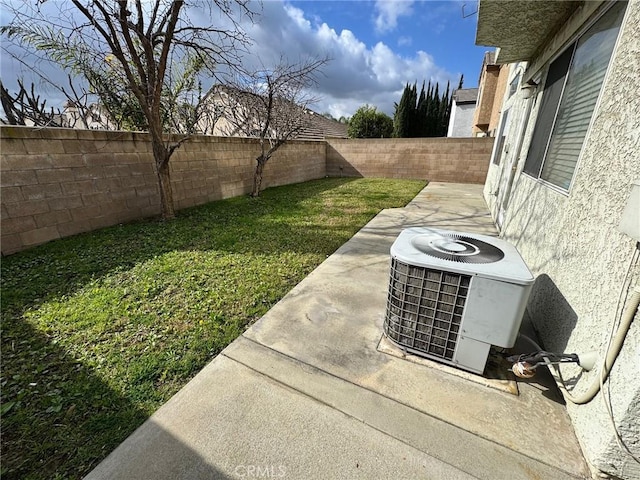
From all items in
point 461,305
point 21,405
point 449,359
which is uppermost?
point 461,305

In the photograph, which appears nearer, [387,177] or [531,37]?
[531,37]

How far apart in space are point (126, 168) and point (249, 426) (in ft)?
17.2

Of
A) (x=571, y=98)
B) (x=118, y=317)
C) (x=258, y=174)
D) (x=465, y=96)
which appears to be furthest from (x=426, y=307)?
(x=465, y=96)

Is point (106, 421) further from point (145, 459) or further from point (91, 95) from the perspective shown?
point (91, 95)

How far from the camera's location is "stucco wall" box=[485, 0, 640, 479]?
1.21 meters

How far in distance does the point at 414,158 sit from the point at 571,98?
9.09m

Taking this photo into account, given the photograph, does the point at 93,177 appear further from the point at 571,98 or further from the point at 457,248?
the point at 571,98

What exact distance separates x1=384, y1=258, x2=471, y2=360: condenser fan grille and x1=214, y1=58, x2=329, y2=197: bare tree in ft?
20.4

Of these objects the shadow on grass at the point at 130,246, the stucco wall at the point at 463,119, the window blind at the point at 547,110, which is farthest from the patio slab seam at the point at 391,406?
the stucco wall at the point at 463,119

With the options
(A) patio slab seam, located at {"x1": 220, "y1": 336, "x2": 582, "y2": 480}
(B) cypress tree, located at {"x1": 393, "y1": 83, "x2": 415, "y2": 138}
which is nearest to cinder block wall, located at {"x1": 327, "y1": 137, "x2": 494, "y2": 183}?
(A) patio slab seam, located at {"x1": 220, "y1": 336, "x2": 582, "y2": 480}

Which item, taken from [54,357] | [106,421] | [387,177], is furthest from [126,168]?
[387,177]

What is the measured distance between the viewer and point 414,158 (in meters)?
11.2

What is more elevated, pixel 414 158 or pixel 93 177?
pixel 414 158

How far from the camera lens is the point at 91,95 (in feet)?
20.9
